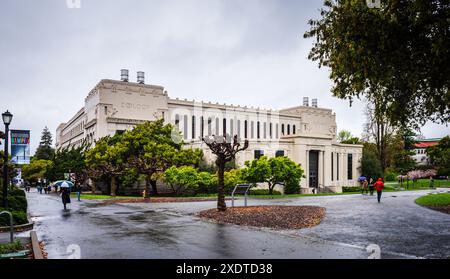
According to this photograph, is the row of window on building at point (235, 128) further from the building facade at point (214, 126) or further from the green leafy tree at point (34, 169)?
the green leafy tree at point (34, 169)

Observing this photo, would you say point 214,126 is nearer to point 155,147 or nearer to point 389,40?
point 155,147

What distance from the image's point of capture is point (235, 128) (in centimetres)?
7544

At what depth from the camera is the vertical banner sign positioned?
2553 cm

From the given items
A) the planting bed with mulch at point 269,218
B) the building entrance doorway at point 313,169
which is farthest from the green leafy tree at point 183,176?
the planting bed with mulch at point 269,218

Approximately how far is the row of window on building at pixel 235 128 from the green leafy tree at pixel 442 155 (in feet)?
89.4

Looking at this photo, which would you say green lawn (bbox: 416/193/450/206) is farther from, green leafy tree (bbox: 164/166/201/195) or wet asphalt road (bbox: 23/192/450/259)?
green leafy tree (bbox: 164/166/201/195)

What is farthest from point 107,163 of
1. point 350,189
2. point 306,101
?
point 306,101

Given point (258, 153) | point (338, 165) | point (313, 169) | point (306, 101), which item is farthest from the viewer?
point (306, 101)

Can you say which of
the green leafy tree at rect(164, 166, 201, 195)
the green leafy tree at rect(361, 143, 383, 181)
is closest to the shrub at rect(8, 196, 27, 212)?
the green leafy tree at rect(164, 166, 201, 195)

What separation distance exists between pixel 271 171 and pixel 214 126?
2882 centimetres

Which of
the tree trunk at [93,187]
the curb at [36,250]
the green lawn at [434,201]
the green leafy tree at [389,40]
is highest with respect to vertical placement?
the green leafy tree at [389,40]

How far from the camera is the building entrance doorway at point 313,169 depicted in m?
60.6

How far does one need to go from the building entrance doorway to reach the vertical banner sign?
43068 millimetres

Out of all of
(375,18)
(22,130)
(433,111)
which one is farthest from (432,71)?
(22,130)
